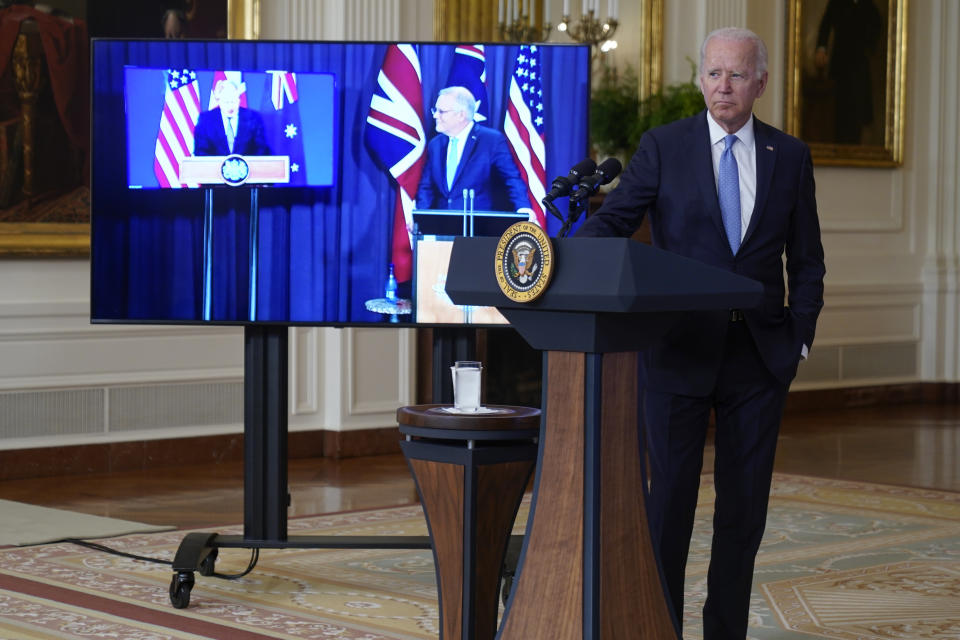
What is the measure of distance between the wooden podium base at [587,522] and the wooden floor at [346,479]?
341 cm

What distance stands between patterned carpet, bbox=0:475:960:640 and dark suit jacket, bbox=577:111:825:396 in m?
1.12

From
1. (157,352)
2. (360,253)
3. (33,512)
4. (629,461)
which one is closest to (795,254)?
(629,461)

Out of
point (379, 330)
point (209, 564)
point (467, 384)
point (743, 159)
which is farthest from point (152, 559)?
point (379, 330)

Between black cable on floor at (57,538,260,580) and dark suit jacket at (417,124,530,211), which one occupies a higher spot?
dark suit jacket at (417,124,530,211)

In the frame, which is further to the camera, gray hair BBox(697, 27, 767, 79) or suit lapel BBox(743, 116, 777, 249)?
suit lapel BBox(743, 116, 777, 249)

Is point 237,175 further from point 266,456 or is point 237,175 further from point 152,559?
point 152,559

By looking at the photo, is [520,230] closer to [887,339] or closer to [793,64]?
[793,64]

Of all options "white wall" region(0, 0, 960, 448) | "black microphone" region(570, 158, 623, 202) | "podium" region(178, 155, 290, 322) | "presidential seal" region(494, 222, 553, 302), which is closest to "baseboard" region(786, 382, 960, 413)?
"white wall" region(0, 0, 960, 448)

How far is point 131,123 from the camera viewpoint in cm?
468

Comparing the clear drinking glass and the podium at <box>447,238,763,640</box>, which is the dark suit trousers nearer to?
the clear drinking glass

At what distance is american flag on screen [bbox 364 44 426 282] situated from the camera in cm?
464

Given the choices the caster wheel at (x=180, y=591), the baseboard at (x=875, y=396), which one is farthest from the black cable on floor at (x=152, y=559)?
the baseboard at (x=875, y=396)

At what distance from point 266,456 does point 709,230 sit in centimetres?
200

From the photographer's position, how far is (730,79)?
3361mm
